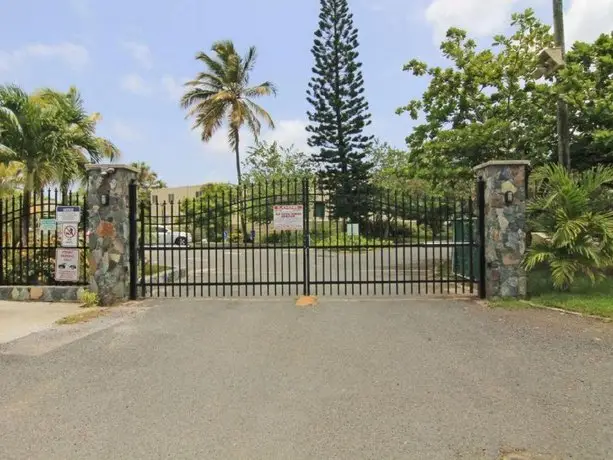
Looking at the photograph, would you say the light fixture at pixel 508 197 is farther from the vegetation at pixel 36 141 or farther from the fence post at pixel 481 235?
A: the vegetation at pixel 36 141

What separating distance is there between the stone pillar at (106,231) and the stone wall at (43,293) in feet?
1.44

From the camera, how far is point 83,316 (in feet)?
26.0

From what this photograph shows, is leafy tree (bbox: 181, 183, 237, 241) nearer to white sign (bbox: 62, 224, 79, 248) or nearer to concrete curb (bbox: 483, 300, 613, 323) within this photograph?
white sign (bbox: 62, 224, 79, 248)

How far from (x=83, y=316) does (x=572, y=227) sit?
7.97 metres

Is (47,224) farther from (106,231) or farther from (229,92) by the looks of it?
(229,92)

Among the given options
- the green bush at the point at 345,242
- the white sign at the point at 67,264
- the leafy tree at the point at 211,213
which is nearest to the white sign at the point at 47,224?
the white sign at the point at 67,264

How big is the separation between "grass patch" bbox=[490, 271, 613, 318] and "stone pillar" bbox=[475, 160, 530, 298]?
330mm

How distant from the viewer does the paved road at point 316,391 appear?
3.50 m

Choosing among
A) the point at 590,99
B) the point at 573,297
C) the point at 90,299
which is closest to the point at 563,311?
the point at 573,297

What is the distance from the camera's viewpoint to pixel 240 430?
3.72 meters

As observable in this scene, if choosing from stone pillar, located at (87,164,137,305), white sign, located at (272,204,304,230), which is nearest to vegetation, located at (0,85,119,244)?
stone pillar, located at (87,164,137,305)

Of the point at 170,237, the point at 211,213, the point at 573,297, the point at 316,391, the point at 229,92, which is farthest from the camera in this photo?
the point at 229,92

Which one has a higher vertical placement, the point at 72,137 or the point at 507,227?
the point at 72,137

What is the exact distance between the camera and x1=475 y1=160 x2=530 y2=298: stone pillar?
880 centimetres
